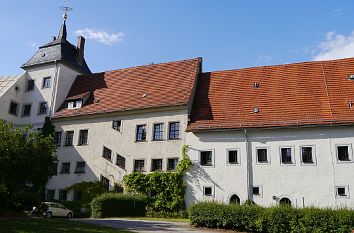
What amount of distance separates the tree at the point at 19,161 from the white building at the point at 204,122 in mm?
10795

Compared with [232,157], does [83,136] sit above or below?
above

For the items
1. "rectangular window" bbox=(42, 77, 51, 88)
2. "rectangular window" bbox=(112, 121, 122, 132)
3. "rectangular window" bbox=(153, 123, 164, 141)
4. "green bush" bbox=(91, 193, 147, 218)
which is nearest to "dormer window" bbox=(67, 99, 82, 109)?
"rectangular window" bbox=(42, 77, 51, 88)

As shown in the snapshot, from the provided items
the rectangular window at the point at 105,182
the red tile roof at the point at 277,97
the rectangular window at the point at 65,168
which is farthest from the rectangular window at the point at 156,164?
the rectangular window at the point at 65,168

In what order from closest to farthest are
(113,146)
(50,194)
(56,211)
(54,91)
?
(56,211) < (113,146) < (50,194) < (54,91)

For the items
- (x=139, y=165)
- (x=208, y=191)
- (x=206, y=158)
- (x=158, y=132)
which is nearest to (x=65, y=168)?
(x=139, y=165)

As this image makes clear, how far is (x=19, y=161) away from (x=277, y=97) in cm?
2078

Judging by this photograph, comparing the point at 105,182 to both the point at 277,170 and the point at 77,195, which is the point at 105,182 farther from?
the point at 277,170

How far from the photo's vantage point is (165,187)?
3281cm

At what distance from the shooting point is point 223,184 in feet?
104

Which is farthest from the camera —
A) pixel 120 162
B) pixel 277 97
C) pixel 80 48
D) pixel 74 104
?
pixel 80 48

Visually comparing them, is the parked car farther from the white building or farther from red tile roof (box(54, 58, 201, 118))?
red tile roof (box(54, 58, 201, 118))

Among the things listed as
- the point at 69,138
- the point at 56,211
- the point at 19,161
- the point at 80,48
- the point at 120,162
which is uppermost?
the point at 80,48

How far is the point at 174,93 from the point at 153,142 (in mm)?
4799

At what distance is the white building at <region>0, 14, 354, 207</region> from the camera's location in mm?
29938
